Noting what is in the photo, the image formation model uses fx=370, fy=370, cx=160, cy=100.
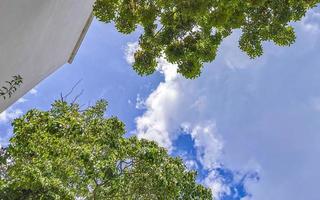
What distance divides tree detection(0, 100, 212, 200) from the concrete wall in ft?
5.15

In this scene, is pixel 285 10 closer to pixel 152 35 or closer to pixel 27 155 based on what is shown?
pixel 152 35

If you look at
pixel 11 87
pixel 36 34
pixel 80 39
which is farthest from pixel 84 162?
pixel 80 39

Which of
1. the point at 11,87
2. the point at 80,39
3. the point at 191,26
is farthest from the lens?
the point at 80,39

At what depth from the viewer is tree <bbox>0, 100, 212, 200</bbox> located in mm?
9664

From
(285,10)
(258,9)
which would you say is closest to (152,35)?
(258,9)

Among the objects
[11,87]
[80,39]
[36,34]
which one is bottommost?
[11,87]

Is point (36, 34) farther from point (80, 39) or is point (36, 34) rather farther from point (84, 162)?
point (80, 39)

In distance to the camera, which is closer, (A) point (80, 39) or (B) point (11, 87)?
(B) point (11, 87)

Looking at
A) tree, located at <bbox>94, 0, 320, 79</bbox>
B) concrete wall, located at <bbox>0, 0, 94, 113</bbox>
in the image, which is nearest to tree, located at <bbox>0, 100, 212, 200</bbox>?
concrete wall, located at <bbox>0, 0, 94, 113</bbox>

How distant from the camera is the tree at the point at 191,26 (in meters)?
8.33

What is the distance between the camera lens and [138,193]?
12031 millimetres

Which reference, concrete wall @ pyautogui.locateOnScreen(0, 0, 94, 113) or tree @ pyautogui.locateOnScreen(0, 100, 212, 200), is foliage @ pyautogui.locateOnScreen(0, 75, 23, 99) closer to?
concrete wall @ pyautogui.locateOnScreen(0, 0, 94, 113)

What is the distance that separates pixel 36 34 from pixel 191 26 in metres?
4.22

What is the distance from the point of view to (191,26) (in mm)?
9625
